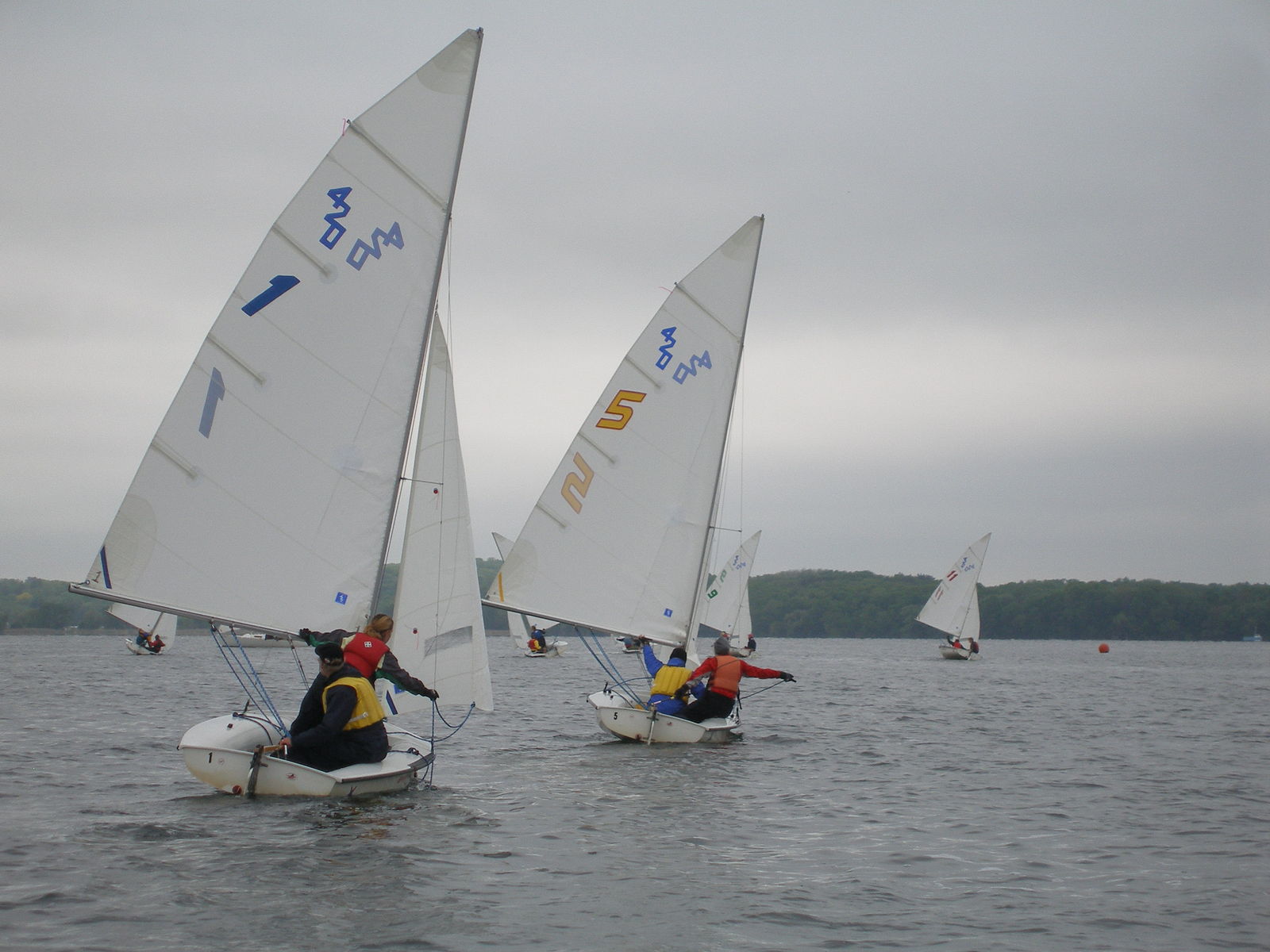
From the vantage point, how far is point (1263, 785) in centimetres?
1519

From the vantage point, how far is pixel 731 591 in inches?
2256

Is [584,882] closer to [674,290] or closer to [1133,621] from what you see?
[674,290]

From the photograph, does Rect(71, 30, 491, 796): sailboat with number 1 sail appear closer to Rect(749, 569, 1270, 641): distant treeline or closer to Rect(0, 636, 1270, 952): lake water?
Rect(0, 636, 1270, 952): lake water

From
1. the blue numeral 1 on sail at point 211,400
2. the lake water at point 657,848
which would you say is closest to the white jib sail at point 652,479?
the lake water at point 657,848

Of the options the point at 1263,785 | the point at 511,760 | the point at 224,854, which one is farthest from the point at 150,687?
the point at 1263,785

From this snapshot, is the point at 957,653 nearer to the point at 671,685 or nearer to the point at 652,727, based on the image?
the point at 671,685

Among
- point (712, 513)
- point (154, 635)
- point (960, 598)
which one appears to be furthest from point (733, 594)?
point (712, 513)

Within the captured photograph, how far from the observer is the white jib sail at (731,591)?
57.3 m

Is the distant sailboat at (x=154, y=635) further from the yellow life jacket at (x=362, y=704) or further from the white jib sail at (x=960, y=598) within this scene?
the yellow life jacket at (x=362, y=704)

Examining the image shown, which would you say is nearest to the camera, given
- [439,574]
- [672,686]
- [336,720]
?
[336,720]

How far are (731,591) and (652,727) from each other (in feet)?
134

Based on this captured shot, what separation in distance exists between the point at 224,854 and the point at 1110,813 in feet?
30.3

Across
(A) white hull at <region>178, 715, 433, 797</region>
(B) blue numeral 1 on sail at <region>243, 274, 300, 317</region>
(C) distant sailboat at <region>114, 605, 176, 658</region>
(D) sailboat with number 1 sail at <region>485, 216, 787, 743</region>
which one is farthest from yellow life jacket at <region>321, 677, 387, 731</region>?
(C) distant sailboat at <region>114, 605, 176, 658</region>

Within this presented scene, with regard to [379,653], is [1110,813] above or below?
below
